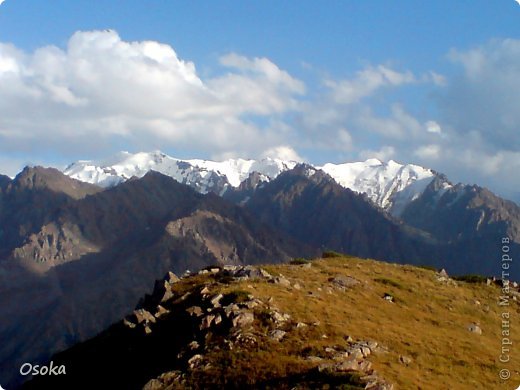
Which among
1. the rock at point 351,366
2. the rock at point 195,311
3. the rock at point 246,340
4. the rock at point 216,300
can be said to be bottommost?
the rock at point 351,366

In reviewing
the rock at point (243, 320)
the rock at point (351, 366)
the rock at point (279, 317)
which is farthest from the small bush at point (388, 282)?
the rock at point (351, 366)

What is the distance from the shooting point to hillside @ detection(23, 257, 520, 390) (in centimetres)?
3838

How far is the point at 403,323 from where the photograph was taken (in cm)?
5300

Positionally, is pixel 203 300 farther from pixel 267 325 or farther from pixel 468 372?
pixel 468 372

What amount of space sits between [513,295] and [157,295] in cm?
4090

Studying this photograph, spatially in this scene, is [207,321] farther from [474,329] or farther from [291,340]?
[474,329]

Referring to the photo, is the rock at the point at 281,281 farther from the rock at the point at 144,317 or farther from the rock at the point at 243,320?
the rock at the point at 243,320

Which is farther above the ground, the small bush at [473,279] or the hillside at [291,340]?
the small bush at [473,279]

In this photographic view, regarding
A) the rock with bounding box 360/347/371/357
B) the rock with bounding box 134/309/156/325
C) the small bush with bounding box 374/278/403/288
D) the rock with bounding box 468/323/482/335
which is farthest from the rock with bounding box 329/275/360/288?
the rock with bounding box 360/347/371/357

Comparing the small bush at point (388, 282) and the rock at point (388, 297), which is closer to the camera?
the rock at point (388, 297)

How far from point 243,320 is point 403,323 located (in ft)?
49.9

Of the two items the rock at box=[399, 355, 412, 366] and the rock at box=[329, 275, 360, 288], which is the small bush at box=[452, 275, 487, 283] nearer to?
the rock at box=[329, 275, 360, 288]

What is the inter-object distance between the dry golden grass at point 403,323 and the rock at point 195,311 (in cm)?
498

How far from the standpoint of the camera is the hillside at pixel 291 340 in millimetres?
38375
